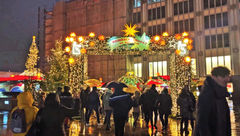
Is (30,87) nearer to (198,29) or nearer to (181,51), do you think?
(181,51)

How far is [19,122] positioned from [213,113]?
9.90ft

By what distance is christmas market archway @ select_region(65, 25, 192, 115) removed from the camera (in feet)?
49.4

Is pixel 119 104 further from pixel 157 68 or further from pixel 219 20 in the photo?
pixel 157 68

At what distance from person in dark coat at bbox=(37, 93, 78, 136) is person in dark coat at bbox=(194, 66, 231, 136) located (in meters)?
2.16

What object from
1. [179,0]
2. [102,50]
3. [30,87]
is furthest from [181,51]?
[179,0]

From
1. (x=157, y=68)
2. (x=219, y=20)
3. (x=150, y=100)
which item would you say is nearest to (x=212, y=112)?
(x=150, y=100)

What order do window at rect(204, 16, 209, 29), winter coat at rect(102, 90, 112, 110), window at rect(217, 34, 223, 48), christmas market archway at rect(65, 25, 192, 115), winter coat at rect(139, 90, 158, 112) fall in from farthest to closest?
window at rect(204, 16, 209, 29) → window at rect(217, 34, 223, 48) → christmas market archway at rect(65, 25, 192, 115) → winter coat at rect(102, 90, 112, 110) → winter coat at rect(139, 90, 158, 112)

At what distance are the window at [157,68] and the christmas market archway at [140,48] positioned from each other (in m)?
24.6

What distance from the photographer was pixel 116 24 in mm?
43875

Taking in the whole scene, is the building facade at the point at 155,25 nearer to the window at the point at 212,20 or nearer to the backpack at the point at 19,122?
the window at the point at 212,20

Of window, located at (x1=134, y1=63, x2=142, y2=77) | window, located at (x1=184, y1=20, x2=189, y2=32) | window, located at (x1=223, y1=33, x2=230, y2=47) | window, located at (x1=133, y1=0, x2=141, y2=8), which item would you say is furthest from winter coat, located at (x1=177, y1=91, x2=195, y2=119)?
window, located at (x1=133, y1=0, x2=141, y2=8)

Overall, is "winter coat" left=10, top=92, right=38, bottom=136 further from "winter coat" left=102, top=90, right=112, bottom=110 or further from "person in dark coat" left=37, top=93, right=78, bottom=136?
"winter coat" left=102, top=90, right=112, bottom=110

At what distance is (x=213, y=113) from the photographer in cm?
303

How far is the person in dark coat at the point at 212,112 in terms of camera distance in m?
2.98
